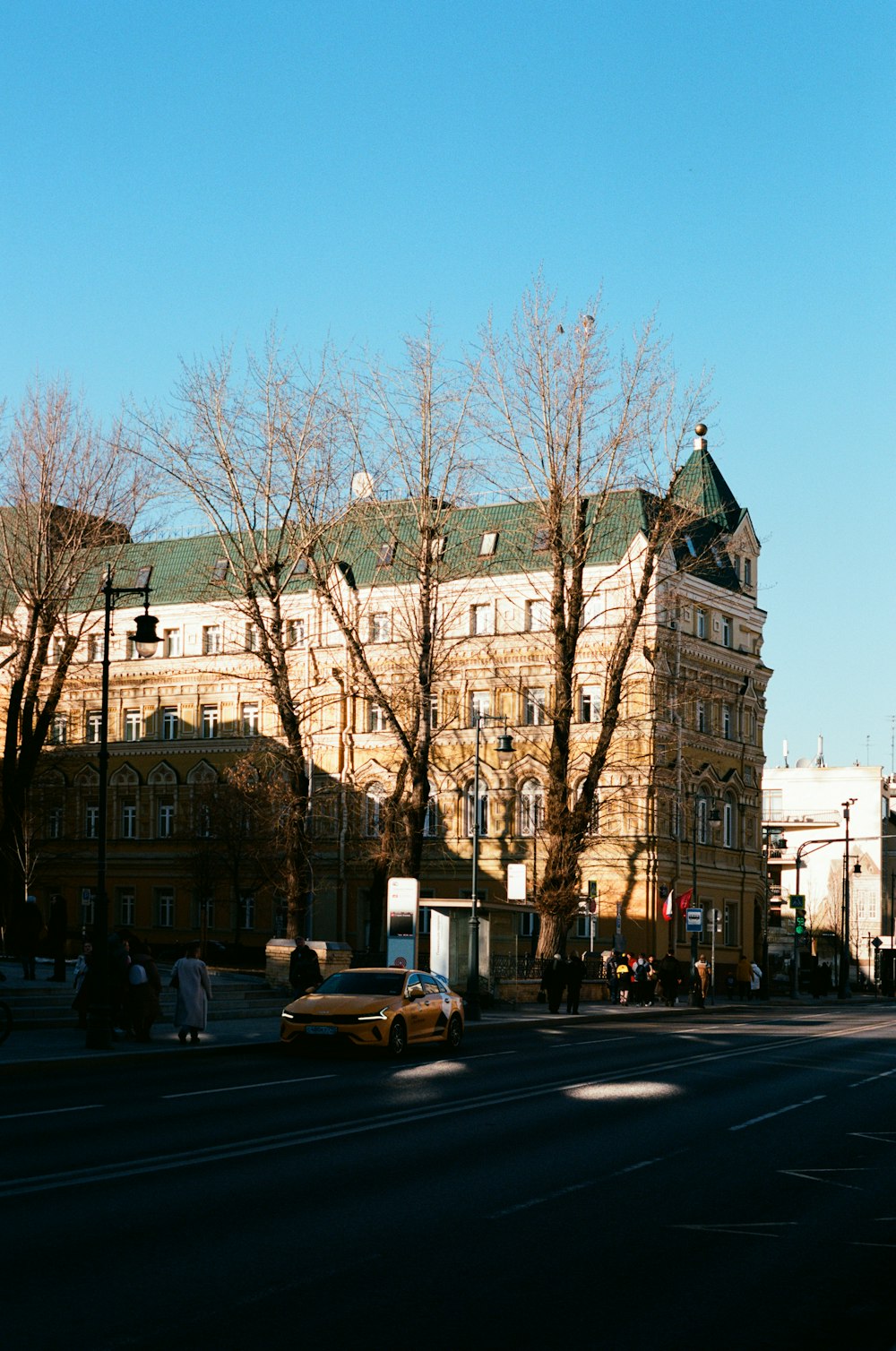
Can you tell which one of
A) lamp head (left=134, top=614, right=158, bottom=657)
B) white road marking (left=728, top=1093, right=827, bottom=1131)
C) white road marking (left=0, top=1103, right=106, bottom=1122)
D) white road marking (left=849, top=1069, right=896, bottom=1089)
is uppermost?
lamp head (left=134, top=614, right=158, bottom=657)

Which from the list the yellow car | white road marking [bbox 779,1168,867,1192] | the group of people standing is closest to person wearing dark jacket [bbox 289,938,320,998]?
the group of people standing

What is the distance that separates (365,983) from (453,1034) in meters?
2.51

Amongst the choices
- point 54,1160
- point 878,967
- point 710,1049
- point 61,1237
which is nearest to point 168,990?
point 710,1049

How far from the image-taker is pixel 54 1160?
1340 centimetres

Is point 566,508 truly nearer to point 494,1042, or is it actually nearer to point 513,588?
point 494,1042

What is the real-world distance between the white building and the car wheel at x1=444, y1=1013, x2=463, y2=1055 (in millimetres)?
82522

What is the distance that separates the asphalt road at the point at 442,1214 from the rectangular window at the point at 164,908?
5859 centimetres

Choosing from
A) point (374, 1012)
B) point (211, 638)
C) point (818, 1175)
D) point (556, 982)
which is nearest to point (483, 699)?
point (211, 638)

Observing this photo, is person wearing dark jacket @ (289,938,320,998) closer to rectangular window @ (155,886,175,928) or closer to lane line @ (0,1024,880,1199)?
lane line @ (0,1024,880,1199)

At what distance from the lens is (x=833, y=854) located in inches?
4624

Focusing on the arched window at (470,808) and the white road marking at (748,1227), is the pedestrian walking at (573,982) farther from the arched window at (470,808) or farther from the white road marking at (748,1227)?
the white road marking at (748,1227)

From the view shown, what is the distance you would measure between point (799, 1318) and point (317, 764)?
70819mm

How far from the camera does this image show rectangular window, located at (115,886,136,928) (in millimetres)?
81125

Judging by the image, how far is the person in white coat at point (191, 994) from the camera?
28062mm
